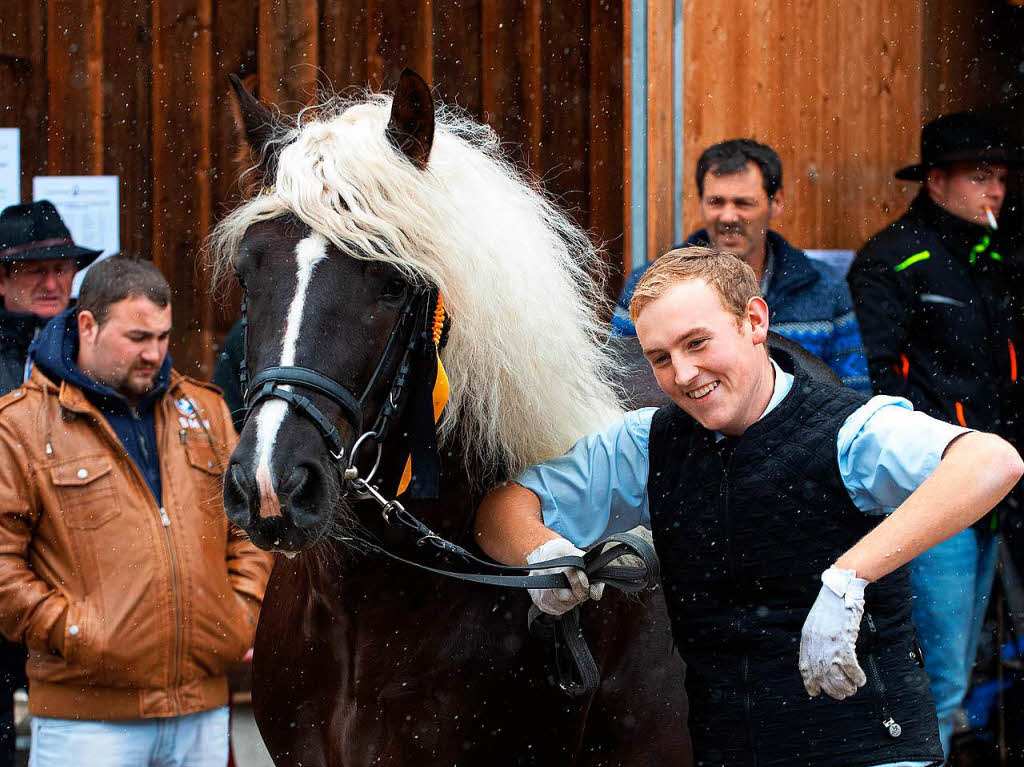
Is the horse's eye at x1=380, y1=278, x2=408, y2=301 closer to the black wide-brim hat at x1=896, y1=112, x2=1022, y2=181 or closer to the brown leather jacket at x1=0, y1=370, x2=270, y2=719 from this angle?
the brown leather jacket at x1=0, y1=370, x2=270, y2=719

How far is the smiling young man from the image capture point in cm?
210

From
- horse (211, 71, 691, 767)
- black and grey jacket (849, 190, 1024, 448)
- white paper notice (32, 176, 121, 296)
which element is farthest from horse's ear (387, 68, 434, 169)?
white paper notice (32, 176, 121, 296)

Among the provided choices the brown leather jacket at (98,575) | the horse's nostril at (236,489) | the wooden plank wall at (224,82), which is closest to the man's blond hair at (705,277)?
the horse's nostril at (236,489)

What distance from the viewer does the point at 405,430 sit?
2.29m

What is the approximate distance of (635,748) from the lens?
2.75 metres

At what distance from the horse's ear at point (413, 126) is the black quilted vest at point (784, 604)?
2.59 feet

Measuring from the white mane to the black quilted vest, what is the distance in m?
0.41

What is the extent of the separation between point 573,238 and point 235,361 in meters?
1.64

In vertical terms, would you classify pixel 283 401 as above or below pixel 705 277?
below

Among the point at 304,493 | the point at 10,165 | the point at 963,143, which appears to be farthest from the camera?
the point at 10,165

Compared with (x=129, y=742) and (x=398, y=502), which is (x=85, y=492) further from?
(x=398, y=502)

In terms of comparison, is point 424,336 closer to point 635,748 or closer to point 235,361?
point 635,748

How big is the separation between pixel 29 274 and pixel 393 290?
2.47 metres

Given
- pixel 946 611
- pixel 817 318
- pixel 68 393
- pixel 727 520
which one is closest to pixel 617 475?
pixel 727 520
